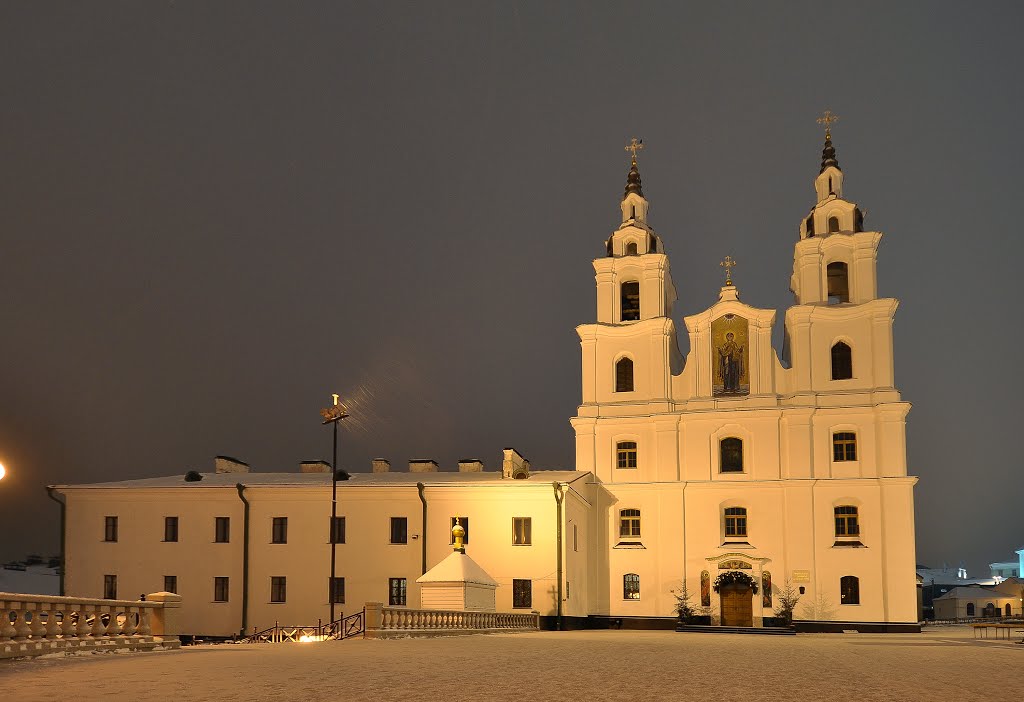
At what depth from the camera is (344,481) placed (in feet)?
143

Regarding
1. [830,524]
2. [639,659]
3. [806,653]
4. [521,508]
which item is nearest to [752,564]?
[830,524]

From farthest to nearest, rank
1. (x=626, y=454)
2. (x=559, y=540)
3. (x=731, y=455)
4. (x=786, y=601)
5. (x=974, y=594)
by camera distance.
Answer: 1. (x=974, y=594)
2. (x=626, y=454)
3. (x=731, y=455)
4. (x=786, y=601)
5. (x=559, y=540)

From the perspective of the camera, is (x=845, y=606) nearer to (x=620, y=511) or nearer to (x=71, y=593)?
(x=620, y=511)

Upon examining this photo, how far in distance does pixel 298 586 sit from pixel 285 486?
404 centimetres

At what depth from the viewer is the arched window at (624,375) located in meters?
48.5

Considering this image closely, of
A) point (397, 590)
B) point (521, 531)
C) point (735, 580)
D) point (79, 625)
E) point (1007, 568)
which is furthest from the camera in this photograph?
point (1007, 568)

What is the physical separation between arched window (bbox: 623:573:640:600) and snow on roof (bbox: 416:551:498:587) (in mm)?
17124

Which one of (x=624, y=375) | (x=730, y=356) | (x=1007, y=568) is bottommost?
(x=1007, y=568)

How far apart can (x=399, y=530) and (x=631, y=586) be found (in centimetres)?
1096

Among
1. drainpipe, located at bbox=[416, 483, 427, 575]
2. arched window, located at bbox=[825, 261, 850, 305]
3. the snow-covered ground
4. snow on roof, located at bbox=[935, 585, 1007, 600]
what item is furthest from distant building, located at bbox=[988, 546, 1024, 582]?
the snow-covered ground

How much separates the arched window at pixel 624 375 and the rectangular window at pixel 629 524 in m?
5.74

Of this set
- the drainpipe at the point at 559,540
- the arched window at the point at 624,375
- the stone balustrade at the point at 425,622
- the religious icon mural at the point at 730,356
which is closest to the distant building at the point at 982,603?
the religious icon mural at the point at 730,356

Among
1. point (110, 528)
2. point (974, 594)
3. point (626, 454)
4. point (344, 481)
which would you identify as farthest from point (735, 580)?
point (974, 594)

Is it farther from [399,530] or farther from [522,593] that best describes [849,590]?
[399,530]
